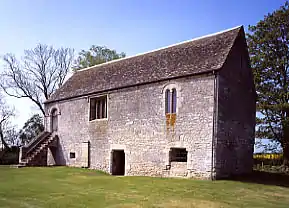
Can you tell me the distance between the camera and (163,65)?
21875mm

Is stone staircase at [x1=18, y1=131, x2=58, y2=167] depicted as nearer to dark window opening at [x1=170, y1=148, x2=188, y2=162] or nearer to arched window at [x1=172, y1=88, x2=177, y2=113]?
dark window opening at [x1=170, y1=148, x2=188, y2=162]

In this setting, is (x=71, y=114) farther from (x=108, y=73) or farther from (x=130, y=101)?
(x=130, y=101)

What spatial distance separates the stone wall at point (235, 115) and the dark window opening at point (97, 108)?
10.1m

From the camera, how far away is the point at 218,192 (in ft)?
46.1

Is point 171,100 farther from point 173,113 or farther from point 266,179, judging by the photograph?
point 266,179

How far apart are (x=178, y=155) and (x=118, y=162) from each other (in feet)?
19.0

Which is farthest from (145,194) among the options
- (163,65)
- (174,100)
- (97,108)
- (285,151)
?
(285,151)

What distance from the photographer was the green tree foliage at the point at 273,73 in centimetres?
2689

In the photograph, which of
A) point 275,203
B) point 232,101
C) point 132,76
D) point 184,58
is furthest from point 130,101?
point 275,203

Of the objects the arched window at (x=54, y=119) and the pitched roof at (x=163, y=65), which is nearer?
the pitched roof at (x=163, y=65)

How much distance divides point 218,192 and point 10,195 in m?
8.78

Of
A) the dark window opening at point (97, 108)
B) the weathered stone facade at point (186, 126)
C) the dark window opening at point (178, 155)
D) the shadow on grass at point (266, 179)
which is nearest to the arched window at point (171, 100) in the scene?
the weathered stone facade at point (186, 126)

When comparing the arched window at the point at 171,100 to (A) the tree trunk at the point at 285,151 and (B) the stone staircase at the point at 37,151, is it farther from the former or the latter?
(B) the stone staircase at the point at 37,151

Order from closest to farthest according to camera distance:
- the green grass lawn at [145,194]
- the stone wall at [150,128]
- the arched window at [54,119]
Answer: the green grass lawn at [145,194] < the stone wall at [150,128] < the arched window at [54,119]
